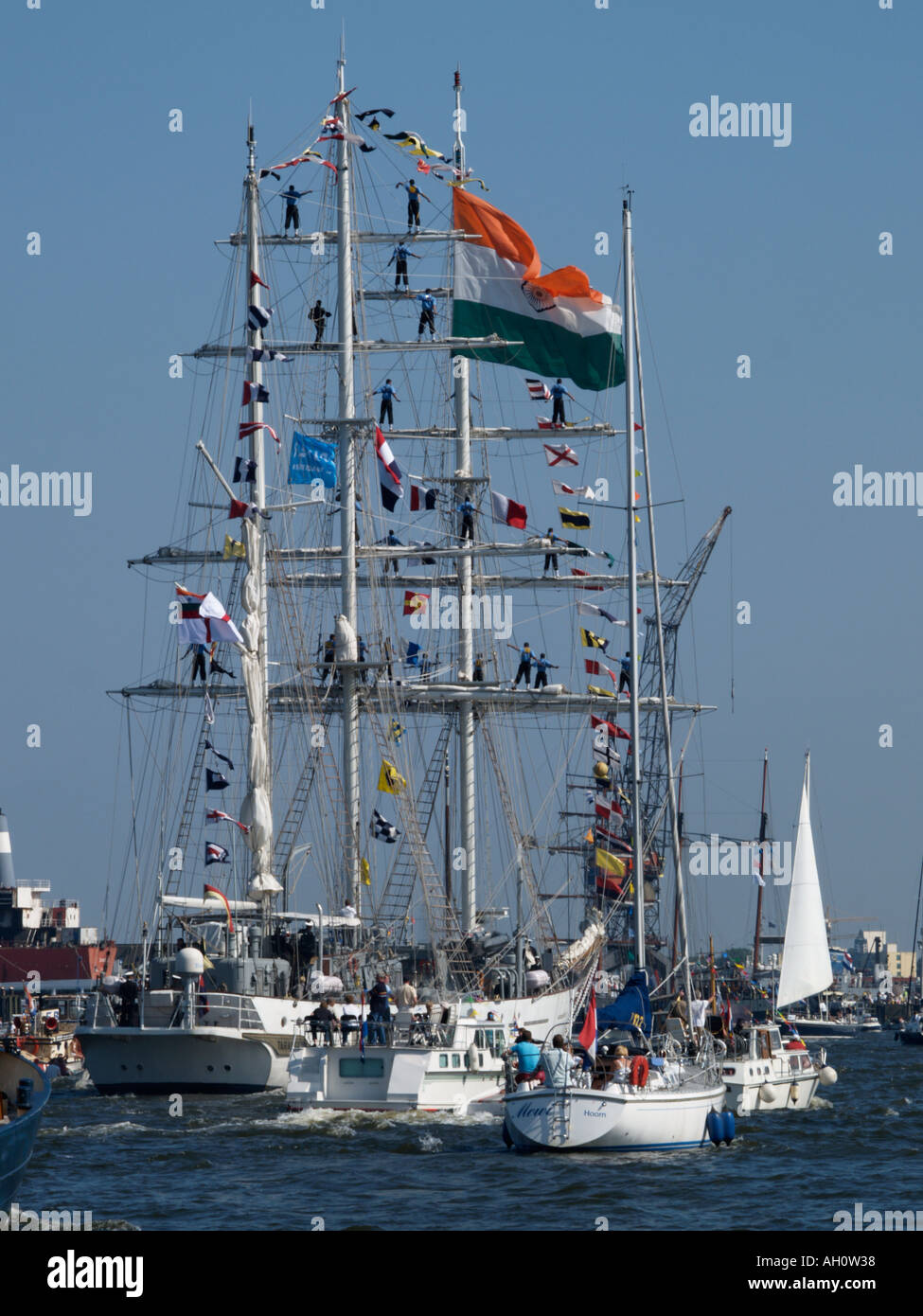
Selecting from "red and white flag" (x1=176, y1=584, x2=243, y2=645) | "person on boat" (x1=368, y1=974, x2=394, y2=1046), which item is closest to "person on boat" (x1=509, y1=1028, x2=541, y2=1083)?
"person on boat" (x1=368, y1=974, x2=394, y2=1046)

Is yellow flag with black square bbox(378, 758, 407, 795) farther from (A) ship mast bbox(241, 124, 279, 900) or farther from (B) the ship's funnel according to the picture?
(B) the ship's funnel

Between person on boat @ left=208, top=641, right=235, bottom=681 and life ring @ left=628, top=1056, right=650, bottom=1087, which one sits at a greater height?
person on boat @ left=208, top=641, right=235, bottom=681

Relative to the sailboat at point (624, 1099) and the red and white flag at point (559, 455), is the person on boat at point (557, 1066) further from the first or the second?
the red and white flag at point (559, 455)

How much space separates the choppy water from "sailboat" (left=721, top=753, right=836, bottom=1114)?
1.21 metres

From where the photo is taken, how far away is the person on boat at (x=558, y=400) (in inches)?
3088

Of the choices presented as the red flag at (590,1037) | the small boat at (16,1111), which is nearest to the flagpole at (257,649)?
the red flag at (590,1037)

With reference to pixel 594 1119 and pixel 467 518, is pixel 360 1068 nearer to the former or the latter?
pixel 594 1119

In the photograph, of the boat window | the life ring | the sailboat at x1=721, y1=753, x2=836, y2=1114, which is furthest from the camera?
the sailboat at x1=721, y1=753, x2=836, y2=1114

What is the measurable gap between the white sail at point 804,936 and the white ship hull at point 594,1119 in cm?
2865

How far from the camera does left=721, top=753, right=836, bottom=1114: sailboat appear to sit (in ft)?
171

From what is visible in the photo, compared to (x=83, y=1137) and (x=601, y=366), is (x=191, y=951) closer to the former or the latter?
(x=83, y=1137)

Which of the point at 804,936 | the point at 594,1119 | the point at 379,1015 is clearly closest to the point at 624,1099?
the point at 594,1119

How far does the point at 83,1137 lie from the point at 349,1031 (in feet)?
23.6
